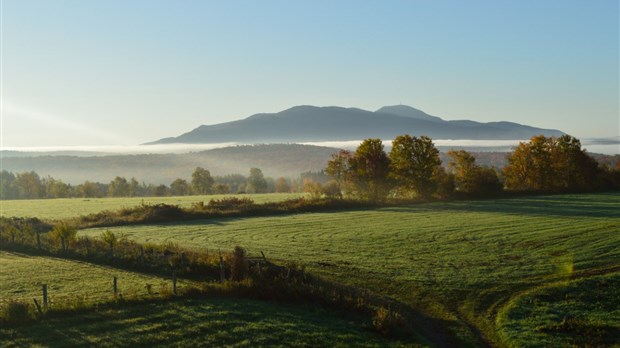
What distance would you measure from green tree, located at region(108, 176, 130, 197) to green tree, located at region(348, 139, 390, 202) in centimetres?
11176

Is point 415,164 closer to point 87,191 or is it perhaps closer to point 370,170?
point 370,170

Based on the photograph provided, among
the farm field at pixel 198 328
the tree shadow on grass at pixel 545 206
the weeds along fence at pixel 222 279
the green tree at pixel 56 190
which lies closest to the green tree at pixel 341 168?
the tree shadow on grass at pixel 545 206

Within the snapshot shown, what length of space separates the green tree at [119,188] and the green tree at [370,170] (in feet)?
367

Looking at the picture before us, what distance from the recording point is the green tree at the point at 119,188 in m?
186

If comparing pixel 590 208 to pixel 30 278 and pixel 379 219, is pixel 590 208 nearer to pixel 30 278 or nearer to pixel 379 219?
pixel 379 219

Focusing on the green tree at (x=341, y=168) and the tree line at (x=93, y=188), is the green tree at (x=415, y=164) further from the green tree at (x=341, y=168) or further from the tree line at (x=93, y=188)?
the tree line at (x=93, y=188)

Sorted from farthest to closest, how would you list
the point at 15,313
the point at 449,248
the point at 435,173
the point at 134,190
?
1. the point at 134,190
2. the point at 435,173
3. the point at 449,248
4. the point at 15,313

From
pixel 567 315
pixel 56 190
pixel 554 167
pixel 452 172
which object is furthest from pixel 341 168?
pixel 56 190

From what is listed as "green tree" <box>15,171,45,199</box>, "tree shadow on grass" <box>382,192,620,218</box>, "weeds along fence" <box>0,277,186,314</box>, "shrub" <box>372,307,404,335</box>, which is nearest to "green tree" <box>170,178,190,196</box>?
"green tree" <box>15,171,45,199</box>

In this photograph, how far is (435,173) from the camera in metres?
104

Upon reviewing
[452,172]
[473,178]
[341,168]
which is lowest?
[473,178]

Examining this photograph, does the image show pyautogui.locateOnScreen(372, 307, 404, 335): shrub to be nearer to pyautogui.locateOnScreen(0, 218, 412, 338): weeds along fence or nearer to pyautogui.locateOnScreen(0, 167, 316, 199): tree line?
pyautogui.locateOnScreen(0, 218, 412, 338): weeds along fence

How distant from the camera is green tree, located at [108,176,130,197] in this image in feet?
611

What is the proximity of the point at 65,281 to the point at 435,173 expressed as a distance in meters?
80.2
